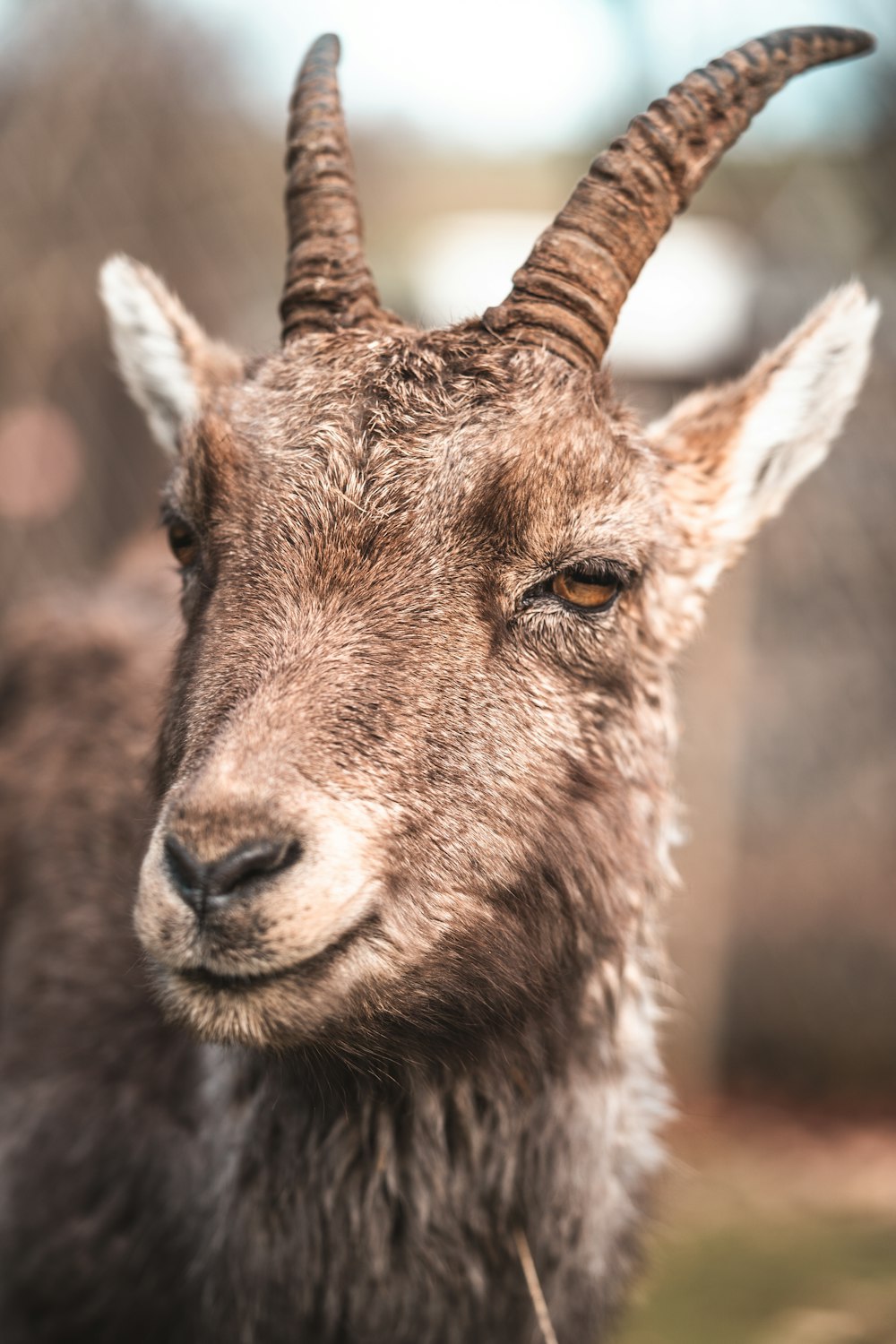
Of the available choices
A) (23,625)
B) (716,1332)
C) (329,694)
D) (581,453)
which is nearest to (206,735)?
(329,694)

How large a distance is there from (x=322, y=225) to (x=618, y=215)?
836 mm

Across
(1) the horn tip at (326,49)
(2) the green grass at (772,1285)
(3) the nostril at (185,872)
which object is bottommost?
(2) the green grass at (772,1285)

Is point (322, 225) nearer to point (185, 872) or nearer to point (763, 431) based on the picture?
point (763, 431)

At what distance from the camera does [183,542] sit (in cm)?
332

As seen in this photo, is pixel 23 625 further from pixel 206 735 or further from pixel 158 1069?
pixel 206 735

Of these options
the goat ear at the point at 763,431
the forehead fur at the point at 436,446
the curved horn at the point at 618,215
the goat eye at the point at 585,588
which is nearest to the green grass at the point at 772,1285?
the goat ear at the point at 763,431

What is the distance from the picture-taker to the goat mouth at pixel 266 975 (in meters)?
2.30

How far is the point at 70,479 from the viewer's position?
8.76m

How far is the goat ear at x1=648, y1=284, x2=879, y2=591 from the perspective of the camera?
12.1 feet

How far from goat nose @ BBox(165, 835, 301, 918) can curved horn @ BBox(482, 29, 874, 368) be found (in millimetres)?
1626

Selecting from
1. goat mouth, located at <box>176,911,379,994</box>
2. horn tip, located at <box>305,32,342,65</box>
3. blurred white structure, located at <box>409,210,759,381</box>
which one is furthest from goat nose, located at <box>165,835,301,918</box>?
blurred white structure, located at <box>409,210,759,381</box>

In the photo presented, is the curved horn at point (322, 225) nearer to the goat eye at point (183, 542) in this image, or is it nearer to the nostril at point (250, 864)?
the goat eye at point (183, 542)

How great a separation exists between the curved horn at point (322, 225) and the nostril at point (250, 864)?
1699mm

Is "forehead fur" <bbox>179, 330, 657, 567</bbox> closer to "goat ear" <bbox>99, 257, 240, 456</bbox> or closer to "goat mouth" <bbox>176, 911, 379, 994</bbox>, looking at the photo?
"goat ear" <bbox>99, 257, 240, 456</bbox>
